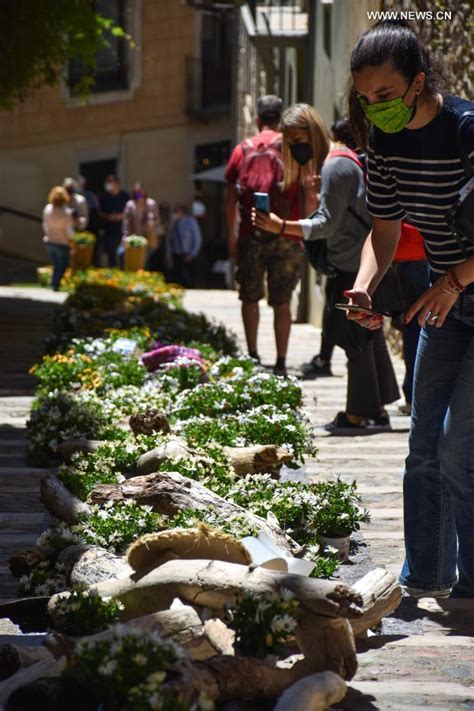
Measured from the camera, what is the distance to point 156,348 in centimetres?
1005

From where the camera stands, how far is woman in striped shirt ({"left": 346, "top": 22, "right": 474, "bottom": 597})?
4.42 meters

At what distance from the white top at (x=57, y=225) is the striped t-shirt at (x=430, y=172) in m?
16.3

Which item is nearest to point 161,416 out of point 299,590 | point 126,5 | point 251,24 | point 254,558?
point 254,558

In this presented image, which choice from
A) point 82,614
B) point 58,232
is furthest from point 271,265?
point 58,232

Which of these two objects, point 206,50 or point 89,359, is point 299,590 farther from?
point 206,50

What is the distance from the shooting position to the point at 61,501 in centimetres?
572

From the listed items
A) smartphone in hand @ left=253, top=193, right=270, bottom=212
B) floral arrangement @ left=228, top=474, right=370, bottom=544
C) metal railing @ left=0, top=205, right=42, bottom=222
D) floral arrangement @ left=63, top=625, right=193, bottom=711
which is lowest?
metal railing @ left=0, top=205, right=42, bottom=222

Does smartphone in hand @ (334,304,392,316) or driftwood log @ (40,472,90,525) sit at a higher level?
smartphone in hand @ (334,304,392,316)

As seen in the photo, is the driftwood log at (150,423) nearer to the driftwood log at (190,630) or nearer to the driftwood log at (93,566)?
the driftwood log at (93,566)

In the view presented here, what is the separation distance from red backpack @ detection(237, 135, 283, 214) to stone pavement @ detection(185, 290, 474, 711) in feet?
4.38

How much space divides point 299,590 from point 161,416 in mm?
3384

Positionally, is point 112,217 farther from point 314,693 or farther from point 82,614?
point 314,693

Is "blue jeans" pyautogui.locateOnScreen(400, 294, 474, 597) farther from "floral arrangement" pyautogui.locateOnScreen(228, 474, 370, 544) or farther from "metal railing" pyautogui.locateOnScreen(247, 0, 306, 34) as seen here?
"metal railing" pyautogui.locateOnScreen(247, 0, 306, 34)

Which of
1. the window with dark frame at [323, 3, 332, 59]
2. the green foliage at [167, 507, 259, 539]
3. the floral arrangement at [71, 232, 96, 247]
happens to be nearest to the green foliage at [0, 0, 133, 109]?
the window with dark frame at [323, 3, 332, 59]
